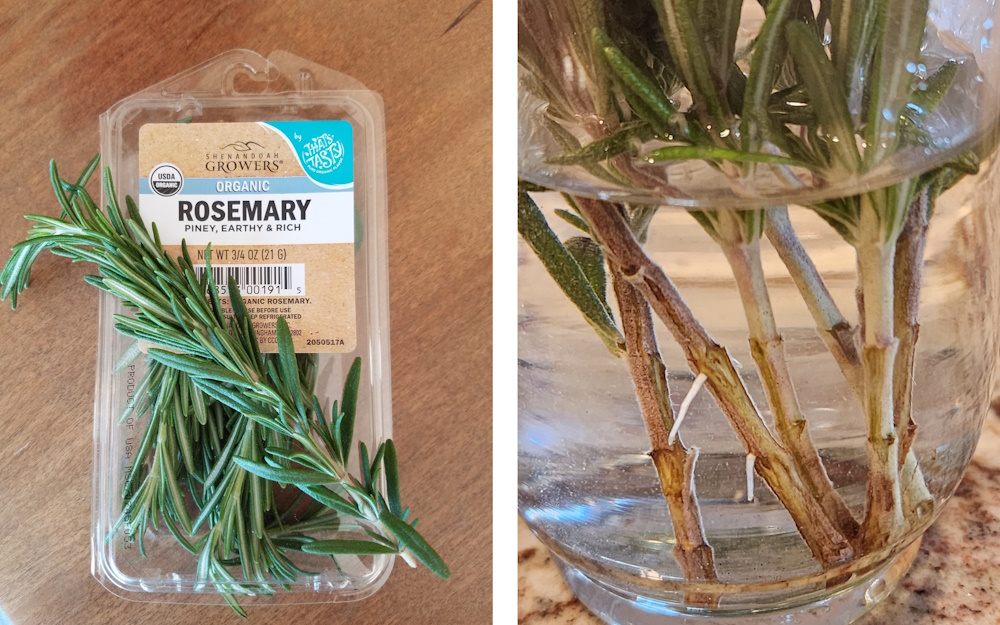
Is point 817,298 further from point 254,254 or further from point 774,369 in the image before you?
point 254,254

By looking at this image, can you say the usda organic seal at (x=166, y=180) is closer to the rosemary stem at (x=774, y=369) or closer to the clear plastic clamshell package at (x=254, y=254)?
the clear plastic clamshell package at (x=254, y=254)

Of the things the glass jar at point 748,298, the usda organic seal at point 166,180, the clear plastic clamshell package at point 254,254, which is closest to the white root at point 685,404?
the glass jar at point 748,298

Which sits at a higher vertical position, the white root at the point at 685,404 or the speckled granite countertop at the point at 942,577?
the white root at the point at 685,404

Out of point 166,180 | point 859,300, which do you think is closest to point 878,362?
point 859,300

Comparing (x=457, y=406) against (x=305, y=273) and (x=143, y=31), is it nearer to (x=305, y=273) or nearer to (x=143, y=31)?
(x=305, y=273)

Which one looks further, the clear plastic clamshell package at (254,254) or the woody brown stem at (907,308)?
the clear plastic clamshell package at (254,254)
